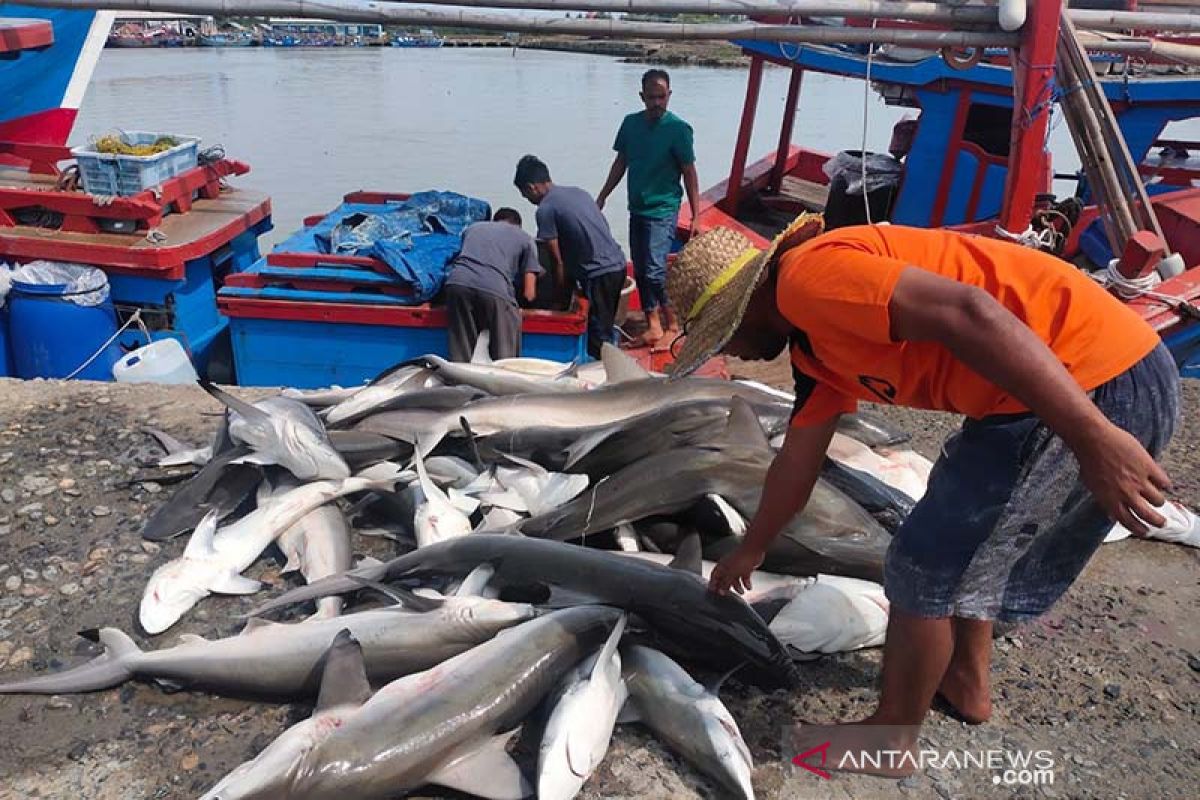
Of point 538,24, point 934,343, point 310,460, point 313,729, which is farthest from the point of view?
point 538,24

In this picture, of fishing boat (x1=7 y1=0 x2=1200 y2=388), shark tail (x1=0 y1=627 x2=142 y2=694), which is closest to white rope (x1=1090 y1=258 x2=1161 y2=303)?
fishing boat (x1=7 y1=0 x2=1200 y2=388)

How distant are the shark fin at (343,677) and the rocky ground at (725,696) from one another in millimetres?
276

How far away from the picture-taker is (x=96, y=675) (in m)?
3.10

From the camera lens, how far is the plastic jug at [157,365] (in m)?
7.07

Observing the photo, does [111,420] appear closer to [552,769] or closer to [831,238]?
[552,769]

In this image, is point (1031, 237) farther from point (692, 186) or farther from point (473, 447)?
point (473, 447)

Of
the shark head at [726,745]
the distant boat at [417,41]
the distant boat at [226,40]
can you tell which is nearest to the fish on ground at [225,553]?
the shark head at [726,745]

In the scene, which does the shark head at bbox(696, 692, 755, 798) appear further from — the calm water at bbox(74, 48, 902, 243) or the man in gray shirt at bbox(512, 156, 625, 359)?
the calm water at bbox(74, 48, 902, 243)

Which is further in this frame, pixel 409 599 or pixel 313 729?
pixel 409 599

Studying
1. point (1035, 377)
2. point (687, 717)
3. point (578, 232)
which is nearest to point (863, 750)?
point (687, 717)

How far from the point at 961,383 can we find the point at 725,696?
140cm

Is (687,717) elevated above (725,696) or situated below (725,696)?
above

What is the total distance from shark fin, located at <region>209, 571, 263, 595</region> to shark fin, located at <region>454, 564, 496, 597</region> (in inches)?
34.6

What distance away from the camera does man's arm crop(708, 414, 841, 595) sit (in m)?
2.65
